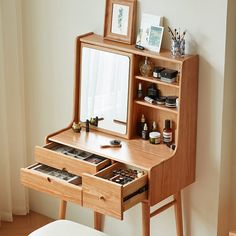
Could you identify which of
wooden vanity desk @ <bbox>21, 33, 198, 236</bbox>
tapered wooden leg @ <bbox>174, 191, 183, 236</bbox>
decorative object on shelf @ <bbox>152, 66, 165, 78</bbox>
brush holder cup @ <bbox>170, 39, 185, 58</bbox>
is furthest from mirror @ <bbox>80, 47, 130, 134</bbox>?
tapered wooden leg @ <bbox>174, 191, 183, 236</bbox>

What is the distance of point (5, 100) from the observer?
4.07 m

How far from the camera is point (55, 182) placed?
346 cm

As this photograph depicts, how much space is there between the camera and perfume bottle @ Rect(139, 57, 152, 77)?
3.47 meters

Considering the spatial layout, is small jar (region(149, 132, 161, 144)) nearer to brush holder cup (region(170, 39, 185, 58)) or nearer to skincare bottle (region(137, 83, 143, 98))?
skincare bottle (region(137, 83, 143, 98))

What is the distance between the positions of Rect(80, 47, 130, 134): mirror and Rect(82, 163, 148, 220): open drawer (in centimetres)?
34

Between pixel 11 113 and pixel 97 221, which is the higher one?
pixel 11 113

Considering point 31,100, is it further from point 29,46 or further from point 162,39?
point 162,39

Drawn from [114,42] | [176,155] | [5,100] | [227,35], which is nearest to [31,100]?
[5,100]

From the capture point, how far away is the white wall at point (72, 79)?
130 inches

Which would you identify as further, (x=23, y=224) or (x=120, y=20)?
(x=23, y=224)

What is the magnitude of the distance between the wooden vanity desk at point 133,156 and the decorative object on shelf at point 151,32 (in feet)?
0.16

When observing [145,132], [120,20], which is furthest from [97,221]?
[120,20]

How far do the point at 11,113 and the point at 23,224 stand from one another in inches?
25.1

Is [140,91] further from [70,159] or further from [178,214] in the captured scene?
[178,214]
